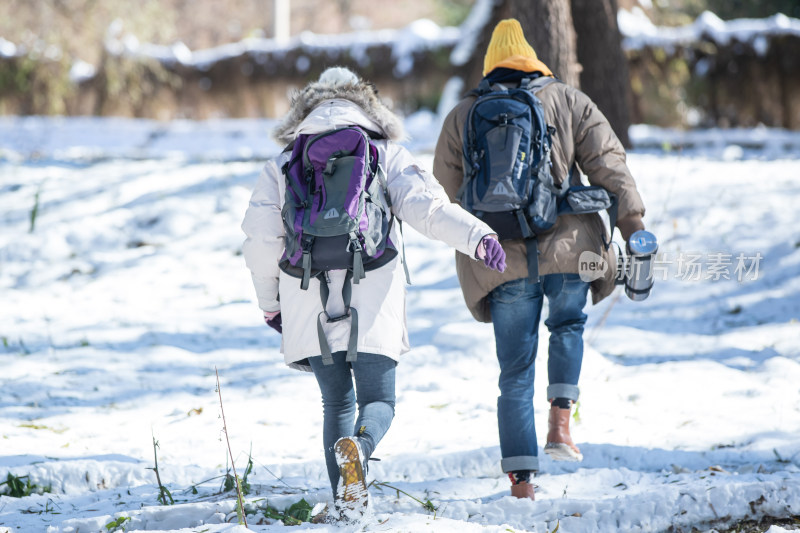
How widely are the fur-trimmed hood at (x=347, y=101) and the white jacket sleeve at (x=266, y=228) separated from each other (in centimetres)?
18

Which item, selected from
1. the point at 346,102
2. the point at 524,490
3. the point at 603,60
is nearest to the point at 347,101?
the point at 346,102

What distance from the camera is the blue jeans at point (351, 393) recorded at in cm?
283

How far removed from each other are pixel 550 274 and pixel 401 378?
1950 millimetres

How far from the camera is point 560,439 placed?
3.33 meters

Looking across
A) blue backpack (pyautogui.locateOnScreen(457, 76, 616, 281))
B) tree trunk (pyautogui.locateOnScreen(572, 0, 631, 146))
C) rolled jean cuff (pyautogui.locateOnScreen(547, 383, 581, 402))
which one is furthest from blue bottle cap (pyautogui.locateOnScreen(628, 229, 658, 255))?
tree trunk (pyautogui.locateOnScreen(572, 0, 631, 146))

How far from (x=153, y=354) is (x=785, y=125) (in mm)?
11714

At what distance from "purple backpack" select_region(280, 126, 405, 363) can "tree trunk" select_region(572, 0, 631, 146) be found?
6.43 metres

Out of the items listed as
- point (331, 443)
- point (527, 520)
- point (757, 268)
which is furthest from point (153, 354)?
point (757, 268)

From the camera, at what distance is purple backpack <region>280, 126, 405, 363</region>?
271 centimetres

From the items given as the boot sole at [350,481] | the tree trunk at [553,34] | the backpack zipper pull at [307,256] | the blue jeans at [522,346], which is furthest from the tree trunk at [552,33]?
the boot sole at [350,481]

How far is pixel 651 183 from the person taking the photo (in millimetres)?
8023

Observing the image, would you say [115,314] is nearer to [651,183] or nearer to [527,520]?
[527,520]

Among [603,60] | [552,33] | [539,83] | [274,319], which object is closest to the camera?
[274,319]

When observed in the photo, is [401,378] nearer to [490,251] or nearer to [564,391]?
[564,391]
